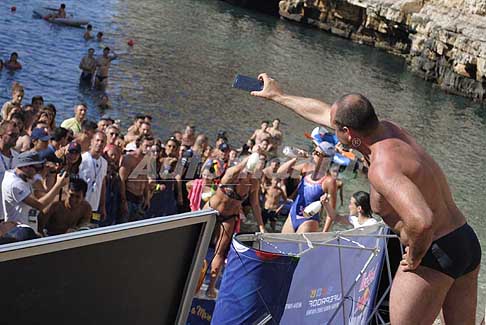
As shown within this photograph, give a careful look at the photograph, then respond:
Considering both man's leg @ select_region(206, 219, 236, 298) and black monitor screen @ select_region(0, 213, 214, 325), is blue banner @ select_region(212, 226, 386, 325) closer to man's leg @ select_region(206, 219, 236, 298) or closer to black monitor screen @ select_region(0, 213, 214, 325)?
man's leg @ select_region(206, 219, 236, 298)

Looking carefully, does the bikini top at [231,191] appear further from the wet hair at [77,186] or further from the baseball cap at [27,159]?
the baseball cap at [27,159]

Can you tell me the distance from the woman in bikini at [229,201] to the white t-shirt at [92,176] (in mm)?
1209

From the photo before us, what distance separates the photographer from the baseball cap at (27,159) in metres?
7.19

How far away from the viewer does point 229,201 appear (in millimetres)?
8891

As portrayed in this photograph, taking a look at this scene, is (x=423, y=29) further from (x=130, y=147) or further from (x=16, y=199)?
(x=16, y=199)

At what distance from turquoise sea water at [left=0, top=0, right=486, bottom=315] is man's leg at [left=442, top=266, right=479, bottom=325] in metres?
6.58

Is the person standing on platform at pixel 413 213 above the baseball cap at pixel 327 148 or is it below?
above

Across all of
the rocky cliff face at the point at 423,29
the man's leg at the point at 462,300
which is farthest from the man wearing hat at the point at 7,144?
the rocky cliff face at the point at 423,29

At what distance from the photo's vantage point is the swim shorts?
4152 millimetres

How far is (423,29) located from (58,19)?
18934mm

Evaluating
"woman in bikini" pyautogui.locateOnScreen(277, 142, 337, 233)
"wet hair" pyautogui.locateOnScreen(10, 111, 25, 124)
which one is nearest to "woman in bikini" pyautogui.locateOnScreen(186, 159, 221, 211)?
"woman in bikini" pyautogui.locateOnScreen(277, 142, 337, 233)

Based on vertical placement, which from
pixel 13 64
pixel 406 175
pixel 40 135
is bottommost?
pixel 13 64

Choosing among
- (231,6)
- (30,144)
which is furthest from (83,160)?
(231,6)

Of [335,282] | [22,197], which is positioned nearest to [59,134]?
[22,197]
